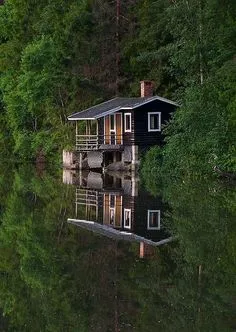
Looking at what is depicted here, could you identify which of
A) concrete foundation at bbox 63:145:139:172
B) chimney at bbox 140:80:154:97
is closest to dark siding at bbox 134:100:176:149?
concrete foundation at bbox 63:145:139:172

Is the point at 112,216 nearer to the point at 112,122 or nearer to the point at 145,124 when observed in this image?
the point at 145,124

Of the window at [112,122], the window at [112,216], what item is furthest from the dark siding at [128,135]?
the window at [112,216]

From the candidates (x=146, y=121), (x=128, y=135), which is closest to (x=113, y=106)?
(x=128, y=135)

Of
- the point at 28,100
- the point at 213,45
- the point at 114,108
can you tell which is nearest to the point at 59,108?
the point at 28,100

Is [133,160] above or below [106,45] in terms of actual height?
below

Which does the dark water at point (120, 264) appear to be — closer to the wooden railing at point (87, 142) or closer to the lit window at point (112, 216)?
the lit window at point (112, 216)

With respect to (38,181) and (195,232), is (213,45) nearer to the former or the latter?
(38,181)

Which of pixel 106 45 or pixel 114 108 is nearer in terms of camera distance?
pixel 114 108
